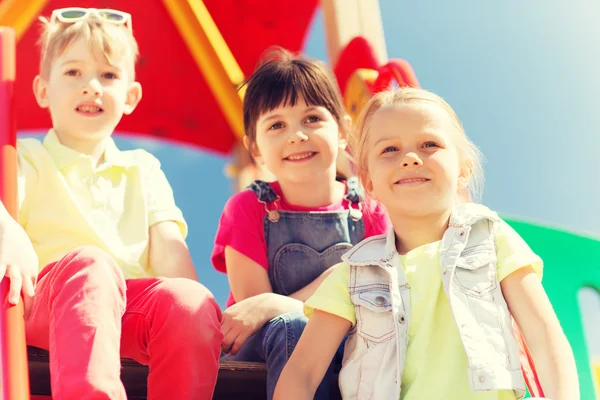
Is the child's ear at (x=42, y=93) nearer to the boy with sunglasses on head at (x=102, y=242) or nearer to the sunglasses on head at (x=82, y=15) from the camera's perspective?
the boy with sunglasses on head at (x=102, y=242)

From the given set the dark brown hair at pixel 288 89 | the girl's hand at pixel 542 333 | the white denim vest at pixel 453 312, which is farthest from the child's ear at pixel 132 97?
the girl's hand at pixel 542 333

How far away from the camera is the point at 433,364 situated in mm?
1131

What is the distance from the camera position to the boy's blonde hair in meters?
1.62

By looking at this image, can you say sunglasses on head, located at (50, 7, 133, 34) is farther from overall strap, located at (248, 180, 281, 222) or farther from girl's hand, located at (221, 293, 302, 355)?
girl's hand, located at (221, 293, 302, 355)

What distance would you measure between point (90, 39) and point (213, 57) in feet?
3.23

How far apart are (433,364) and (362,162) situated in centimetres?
40

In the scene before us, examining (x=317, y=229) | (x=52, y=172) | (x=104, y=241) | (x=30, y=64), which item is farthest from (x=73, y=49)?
(x=30, y=64)

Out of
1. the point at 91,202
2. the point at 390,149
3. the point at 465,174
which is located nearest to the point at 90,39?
the point at 91,202

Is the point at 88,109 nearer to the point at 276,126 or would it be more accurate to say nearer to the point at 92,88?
the point at 92,88

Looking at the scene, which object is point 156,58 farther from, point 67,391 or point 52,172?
point 67,391

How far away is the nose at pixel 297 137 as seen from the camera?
1636 millimetres

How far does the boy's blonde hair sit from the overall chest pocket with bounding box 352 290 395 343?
78 cm

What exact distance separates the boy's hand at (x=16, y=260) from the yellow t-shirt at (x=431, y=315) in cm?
41

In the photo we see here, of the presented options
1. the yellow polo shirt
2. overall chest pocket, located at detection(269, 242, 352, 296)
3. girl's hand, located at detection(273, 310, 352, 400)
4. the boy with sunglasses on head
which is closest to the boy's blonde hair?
the boy with sunglasses on head
